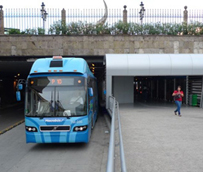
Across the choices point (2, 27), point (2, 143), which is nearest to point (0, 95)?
point (2, 27)

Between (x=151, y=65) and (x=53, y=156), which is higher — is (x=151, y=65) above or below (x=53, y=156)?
above

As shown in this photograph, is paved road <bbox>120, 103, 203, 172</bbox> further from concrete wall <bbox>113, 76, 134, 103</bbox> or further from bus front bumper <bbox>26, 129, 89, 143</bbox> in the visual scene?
concrete wall <bbox>113, 76, 134, 103</bbox>

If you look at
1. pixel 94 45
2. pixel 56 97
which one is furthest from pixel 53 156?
pixel 94 45

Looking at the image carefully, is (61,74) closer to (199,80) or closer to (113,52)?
(113,52)

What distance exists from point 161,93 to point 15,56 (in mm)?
17396

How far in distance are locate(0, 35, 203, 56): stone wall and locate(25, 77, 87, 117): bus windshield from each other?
1090 centimetres

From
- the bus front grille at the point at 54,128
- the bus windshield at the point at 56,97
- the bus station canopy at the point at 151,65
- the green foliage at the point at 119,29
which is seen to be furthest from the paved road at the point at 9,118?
the bus station canopy at the point at 151,65

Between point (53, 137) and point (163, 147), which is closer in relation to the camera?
point (163, 147)

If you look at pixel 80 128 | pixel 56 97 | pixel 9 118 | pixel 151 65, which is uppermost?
pixel 151 65

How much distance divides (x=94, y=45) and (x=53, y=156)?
12759 millimetres

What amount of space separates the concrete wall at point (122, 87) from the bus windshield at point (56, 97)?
1374 cm

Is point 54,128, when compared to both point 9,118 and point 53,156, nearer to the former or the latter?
point 53,156

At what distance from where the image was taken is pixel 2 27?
22125 millimetres

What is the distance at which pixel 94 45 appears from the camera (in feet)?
65.8
